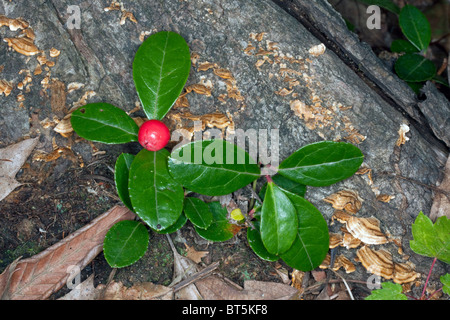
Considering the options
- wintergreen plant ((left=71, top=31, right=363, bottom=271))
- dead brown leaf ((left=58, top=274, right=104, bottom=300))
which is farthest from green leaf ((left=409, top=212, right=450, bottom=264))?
dead brown leaf ((left=58, top=274, right=104, bottom=300))

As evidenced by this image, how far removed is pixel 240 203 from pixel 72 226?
36.2 inches

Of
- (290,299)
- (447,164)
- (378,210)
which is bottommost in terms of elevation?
(290,299)

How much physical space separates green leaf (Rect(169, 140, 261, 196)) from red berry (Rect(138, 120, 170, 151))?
0.12 metres

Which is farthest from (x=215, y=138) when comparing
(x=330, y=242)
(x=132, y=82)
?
(x=330, y=242)

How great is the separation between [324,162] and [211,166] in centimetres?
57

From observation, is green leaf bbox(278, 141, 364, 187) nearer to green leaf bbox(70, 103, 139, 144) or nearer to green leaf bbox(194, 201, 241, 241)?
green leaf bbox(194, 201, 241, 241)

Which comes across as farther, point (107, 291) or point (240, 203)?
point (240, 203)

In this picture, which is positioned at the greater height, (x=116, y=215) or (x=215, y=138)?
(x=215, y=138)

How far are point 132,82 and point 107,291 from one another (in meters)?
1.10

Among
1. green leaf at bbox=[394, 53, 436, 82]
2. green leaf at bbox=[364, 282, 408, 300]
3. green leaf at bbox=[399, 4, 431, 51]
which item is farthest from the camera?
green leaf at bbox=[399, 4, 431, 51]

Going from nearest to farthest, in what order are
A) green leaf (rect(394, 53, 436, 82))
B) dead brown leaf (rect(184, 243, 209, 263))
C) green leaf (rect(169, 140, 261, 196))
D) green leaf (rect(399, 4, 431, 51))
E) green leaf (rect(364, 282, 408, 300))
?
green leaf (rect(169, 140, 261, 196))
green leaf (rect(364, 282, 408, 300))
dead brown leaf (rect(184, 243, 209, 263))
green leaf (rect(394, 53, 436, 82))
green leaf (rect(399, 4, 431, 51))

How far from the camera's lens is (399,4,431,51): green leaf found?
2.82 m
